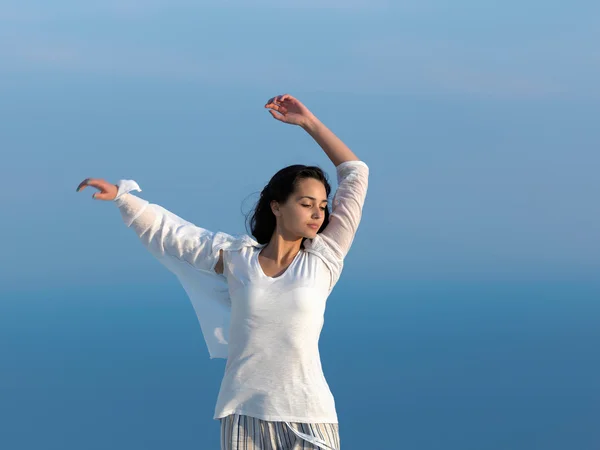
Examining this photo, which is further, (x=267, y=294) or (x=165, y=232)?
(x=165, y=232)

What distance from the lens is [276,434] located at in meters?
3.29

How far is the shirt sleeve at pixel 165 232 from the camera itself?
3.35 m

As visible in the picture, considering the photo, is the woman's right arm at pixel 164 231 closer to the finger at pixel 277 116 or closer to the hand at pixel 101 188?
the hand at pixel 101 188

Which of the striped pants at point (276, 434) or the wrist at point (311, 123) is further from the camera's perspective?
the wrist at point (311, 123)

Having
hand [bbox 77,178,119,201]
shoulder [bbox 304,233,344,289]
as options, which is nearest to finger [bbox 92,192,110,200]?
hand [bbox 77,178,119,201]

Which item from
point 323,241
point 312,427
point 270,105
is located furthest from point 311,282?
point 270,105

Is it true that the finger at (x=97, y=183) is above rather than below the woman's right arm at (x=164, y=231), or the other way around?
above

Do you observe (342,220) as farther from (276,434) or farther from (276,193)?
(276,434)

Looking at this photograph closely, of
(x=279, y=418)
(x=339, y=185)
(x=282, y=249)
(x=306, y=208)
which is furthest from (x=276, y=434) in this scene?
(x=339, y=185)

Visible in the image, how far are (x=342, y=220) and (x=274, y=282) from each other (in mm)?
361

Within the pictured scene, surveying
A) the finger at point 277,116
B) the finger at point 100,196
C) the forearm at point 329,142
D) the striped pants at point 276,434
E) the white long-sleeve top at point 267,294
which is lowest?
the striped pants at point 276,434

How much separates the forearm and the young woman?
0.12ft

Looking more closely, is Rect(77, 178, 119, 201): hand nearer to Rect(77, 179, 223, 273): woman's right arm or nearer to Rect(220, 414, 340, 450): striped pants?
Rect(77, 179, 223, 273): woman's right arm

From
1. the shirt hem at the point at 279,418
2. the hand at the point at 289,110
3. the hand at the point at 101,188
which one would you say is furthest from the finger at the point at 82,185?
the shirt hem at the point at 279,418
